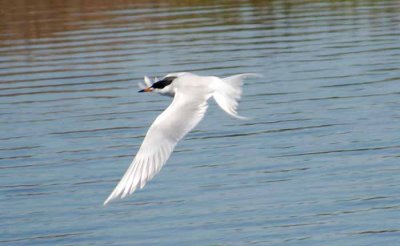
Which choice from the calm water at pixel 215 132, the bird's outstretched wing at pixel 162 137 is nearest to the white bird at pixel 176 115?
the bird's outstretched wing at pixel 162 137

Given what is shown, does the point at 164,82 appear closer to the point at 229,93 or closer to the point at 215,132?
the point at 229,93

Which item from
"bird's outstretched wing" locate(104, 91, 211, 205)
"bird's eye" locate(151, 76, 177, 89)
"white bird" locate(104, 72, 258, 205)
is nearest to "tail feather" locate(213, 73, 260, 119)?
"white bird" locate(104, 72, 258, 205)

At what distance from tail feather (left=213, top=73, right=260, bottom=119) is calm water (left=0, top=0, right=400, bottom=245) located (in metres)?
1.27

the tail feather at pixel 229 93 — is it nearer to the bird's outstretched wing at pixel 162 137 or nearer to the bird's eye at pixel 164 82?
the bird's outstretched wing at pixel 162 137

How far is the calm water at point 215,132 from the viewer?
1169cm

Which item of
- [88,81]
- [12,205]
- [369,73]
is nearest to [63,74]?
[88,81]

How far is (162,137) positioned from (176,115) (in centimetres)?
35

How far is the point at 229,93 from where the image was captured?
34.7 ft

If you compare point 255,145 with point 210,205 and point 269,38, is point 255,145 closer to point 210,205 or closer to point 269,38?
point 210,205

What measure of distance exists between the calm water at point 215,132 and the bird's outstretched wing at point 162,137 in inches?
45.5

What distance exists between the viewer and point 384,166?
43.9ft

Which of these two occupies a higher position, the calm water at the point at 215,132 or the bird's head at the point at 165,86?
the bird's head at the point at 165,86

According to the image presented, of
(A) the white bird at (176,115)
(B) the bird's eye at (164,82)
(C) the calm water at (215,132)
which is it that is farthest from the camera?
(C) the calm water at (215,132)

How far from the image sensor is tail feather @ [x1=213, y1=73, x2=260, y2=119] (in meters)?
10.3
